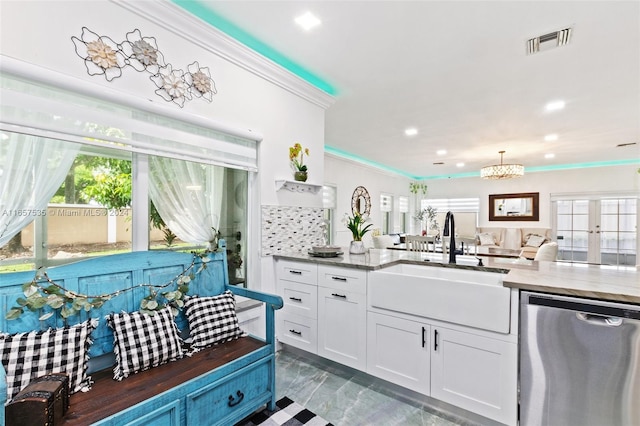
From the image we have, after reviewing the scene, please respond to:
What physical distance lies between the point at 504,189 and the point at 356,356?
7887mm

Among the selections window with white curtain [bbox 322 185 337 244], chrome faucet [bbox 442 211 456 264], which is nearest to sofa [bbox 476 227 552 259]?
window with white curtain [bbox 322 185 337 244]

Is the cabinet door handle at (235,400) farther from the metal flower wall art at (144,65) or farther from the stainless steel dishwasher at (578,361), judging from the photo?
the metal flower wall art at (144,65)

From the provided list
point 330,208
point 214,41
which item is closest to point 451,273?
point 214,41

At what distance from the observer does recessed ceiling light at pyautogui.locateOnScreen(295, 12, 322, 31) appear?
6.77 ft

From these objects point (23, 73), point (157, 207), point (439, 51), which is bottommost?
point (157, 207)

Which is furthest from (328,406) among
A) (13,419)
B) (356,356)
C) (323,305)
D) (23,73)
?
(23,73)

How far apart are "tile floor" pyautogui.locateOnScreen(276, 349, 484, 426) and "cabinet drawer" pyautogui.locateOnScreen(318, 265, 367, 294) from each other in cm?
68

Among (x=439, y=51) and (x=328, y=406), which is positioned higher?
(x=439, y=51)

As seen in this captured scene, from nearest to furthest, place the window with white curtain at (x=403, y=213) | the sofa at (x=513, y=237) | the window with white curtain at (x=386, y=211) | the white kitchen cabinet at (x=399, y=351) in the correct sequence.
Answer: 1. the white kitchen cabinet at (x=399, y=351)
2. the sofa at (x=513, y=237)
3. the window with white curtain at (x=386, y=211)
4. the window with white curtain at (x=403, y=213)

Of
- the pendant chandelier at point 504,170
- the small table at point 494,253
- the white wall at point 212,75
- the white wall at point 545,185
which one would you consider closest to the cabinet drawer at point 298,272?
the white wall at point 212,75

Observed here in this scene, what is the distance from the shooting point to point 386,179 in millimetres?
8047

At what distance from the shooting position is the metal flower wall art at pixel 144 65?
1.67 metres

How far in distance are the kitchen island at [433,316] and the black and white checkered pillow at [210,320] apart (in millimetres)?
788

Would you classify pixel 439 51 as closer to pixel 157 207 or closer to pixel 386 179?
pixel 157 207
